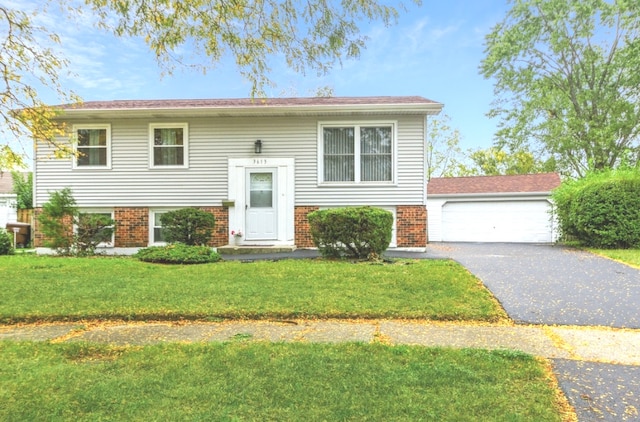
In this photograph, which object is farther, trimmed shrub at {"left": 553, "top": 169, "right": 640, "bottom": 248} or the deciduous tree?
trimmed shrub at {"left": 553, "top": 169, "right": 640, "bottom": 248}

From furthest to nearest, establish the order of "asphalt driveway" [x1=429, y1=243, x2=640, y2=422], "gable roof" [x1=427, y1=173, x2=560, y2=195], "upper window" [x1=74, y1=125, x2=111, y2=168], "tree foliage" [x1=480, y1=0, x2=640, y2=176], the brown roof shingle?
"tree foliage" [x1=480, y1=0, x2=640, y2=176]
"gable roof" [x1=427, y1=173, x2=560, y2=195]
"upper window" [x1=74, y1=125, x2=111, y2=168]
the brown roof shingle
"asphalt driveway" [x1=429, y1=243, x2=640, y2=422]

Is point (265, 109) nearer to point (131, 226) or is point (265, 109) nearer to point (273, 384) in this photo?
point (131, 226)

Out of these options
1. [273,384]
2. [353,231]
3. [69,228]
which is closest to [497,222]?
[353,231]

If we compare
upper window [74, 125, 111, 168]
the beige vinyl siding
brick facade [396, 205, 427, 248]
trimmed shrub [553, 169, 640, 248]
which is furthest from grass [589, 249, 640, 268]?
upper window [74, 125, 111, 168]

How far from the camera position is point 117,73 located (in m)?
9.30

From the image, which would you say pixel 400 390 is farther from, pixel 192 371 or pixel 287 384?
pixel 192 371

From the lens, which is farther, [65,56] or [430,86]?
[430,86]

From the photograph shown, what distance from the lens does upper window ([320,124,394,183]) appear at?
36.1 feet

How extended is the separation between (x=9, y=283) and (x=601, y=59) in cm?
2659

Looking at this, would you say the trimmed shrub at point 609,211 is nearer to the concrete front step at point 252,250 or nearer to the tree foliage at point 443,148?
the concrete front step at point 252,250

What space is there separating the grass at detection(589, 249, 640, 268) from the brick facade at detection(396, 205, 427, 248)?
13.9 feet

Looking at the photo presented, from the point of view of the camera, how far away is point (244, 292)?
554 centimetres

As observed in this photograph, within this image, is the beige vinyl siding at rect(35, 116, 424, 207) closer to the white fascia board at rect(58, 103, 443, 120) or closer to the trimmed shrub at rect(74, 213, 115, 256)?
the white fascia board at rect(58, 103, 443, 120)

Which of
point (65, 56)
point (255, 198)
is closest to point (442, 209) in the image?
point (255, 198)
